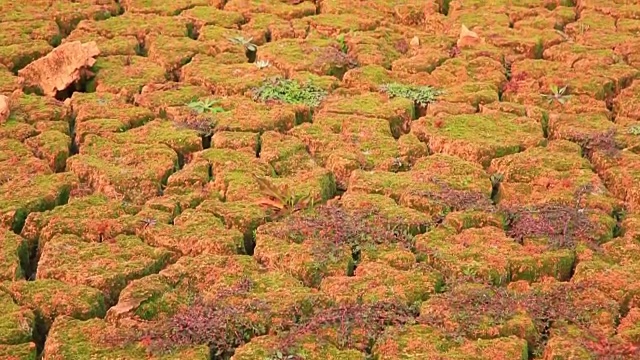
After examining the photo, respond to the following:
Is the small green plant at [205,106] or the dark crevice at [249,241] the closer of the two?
the dark crevice at [249,241]

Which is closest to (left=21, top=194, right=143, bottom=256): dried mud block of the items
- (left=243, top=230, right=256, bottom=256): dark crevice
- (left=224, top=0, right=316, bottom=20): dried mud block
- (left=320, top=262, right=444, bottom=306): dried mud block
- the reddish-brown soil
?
the reddish-brown soil

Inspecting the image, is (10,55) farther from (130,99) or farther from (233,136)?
(233,136)

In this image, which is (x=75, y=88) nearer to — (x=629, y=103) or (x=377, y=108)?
(x=377, y=108)

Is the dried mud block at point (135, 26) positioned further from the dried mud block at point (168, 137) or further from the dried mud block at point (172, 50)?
the dried mud block at point (168, 137)

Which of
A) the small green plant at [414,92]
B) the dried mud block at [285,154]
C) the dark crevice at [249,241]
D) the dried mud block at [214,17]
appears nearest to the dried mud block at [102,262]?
the dark crevice at [249,241]

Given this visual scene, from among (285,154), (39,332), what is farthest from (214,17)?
(39,332)

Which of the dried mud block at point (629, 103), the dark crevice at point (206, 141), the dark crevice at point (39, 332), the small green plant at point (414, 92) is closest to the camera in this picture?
the dark crevice at point (39, 332)

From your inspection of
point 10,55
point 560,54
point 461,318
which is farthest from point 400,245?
point 10,55
